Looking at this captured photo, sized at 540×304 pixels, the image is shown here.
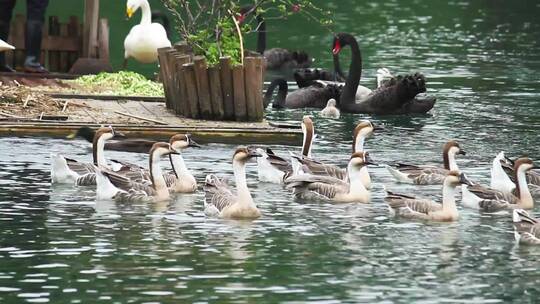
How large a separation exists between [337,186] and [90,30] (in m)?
11.5

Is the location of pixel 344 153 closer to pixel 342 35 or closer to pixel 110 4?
pixel 342 35

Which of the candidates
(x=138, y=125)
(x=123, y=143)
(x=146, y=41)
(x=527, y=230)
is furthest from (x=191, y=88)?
(x=527, y=230)

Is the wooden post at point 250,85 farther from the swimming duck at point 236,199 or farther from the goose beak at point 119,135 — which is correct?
the swimming duck at point 236,199

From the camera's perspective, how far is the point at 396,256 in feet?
57.8

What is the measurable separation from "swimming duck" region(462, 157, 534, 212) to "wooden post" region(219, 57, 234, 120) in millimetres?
6111

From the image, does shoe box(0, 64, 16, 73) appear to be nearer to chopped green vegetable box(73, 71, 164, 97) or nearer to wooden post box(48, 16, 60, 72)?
chopped green vegetable box(73, 71, 164, 97)

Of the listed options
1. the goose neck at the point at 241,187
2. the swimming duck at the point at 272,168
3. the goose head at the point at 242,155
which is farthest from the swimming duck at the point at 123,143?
the goose neck at the point at 241,187

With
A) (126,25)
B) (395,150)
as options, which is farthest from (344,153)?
(126,25)

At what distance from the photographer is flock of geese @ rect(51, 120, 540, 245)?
65.3 ft

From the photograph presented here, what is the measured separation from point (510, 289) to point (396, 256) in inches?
69.6

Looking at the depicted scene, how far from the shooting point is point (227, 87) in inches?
1038

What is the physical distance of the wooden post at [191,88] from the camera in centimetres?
2648

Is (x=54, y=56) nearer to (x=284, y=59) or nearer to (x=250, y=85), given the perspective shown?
(x=250, y=85)

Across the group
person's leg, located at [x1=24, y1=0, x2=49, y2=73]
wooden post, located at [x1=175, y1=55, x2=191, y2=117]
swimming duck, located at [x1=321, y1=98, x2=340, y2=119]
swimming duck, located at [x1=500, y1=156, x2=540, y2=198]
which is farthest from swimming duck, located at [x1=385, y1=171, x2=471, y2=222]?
swimming duck, located at [x1=321, y1=98, x2=340, y2=119]
